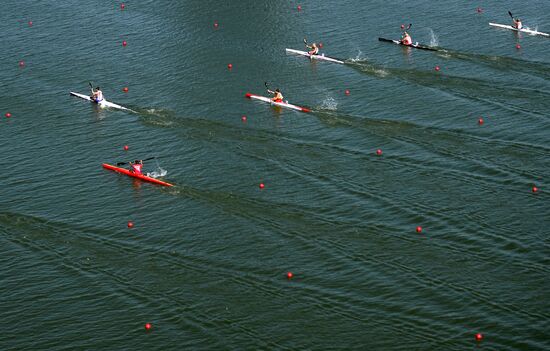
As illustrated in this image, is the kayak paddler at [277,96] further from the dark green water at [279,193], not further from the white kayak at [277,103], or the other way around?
the dark green water at [279,193]

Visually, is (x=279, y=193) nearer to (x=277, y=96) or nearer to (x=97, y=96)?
(x=277, y=96)

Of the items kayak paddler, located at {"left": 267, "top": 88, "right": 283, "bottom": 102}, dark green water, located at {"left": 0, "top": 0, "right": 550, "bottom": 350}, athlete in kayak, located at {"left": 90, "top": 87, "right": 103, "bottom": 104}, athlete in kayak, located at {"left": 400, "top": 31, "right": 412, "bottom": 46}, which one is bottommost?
dark green water, located at {"left": 0, "top": 0, "right": 550, "bottom": 350}

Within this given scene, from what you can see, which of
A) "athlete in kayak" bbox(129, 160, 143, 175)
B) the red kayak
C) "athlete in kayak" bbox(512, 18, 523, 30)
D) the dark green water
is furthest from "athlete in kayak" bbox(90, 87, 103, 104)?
"athlete in kayak" bbox(512, 18, 523, 30)

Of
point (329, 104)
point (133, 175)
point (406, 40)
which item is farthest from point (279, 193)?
point (406, 40)

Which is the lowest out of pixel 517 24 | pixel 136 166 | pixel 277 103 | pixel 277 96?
pixel 136 166

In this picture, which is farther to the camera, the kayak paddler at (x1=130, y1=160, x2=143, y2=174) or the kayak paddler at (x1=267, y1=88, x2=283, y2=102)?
the kayak paddler at (x1=267, y1=88, x2=283, y2=102)

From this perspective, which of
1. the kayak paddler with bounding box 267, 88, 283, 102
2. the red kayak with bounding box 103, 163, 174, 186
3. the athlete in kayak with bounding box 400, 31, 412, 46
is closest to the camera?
the red kayak with bounding box 103, 163, 174, 186

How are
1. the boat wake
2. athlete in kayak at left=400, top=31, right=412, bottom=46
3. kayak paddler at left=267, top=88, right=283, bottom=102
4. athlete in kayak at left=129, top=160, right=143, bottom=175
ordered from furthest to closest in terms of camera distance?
athlete in kayak at left=400, top=31, right=412, bottom=46 < kayak paddler at left=267, top=88, right=283, bottom=102 < the boat wake < athlete in kayak at left=129, top=160, right=143, bottom=175

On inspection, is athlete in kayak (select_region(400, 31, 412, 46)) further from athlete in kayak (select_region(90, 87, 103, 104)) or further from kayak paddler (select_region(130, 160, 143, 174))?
kayak paddler (select_region(130, 160, 143, 174))

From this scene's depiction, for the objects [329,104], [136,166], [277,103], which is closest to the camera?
[136,166]

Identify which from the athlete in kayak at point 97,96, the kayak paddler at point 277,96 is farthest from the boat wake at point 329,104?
the athlete in kayak at point 97,96
